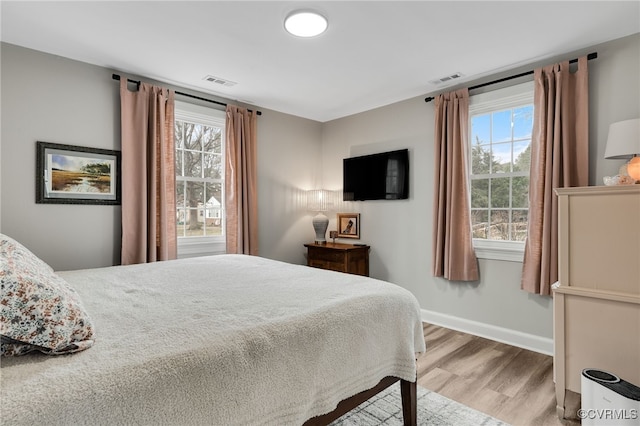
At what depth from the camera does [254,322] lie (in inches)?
50.3

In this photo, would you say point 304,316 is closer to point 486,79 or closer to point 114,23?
point 114,23

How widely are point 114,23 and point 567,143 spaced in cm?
359

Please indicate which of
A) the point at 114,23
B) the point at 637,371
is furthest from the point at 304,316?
the point at 114,23

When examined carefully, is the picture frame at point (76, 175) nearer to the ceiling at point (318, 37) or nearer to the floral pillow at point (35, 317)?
the ceiling at point (318, 37)

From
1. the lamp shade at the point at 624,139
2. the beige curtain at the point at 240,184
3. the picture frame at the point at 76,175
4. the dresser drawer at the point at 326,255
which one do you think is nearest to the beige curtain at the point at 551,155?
the lamp shade at the point at 624,139

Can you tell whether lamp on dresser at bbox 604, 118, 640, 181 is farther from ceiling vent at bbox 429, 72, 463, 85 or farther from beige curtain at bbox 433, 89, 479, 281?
ceiling vent at bbox 429, 72, 463, 85

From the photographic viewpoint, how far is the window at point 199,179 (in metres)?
3.68

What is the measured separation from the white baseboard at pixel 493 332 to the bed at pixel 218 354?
183cm

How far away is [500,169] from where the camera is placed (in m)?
3.36

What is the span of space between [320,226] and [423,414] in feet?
9.26

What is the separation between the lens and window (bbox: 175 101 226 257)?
12.1 ft

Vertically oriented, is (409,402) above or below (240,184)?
below

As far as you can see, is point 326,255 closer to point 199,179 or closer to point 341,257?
point 341,257

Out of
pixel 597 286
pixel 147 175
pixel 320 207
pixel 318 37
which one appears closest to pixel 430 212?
pixel 320 207
